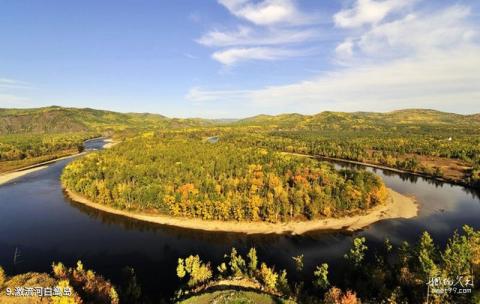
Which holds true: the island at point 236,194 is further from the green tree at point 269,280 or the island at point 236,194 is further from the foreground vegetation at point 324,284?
the green tree at point 269,280

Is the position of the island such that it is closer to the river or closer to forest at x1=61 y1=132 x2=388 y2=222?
forest at x1=61 y1=132 x2=388 y2=222

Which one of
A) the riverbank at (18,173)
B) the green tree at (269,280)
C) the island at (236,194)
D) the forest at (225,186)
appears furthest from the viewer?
the riverbank at (18,173)

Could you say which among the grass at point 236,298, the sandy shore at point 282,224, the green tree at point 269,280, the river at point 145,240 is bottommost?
the river at point 145,240

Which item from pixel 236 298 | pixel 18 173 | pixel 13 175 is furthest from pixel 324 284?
pixel 18 173

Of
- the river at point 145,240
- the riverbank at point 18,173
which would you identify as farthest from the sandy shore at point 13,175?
the river at point 145,240

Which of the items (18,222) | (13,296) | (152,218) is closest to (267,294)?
(13,296)

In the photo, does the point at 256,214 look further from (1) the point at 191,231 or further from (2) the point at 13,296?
(2) the point at 13,296

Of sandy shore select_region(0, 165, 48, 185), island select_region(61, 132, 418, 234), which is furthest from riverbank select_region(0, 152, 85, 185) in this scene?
island select_region(61, 132, 418, 234)
